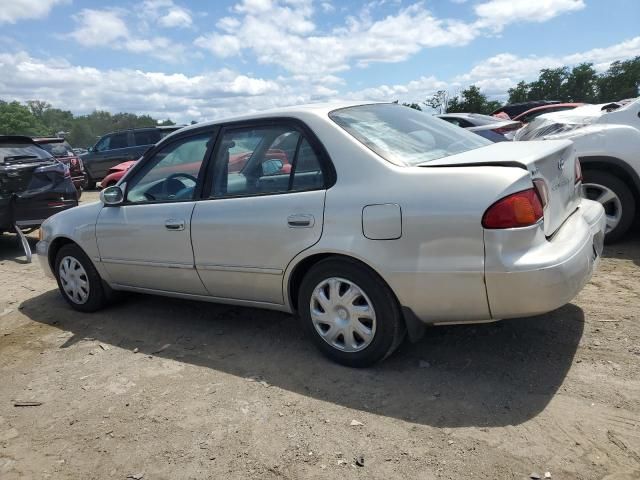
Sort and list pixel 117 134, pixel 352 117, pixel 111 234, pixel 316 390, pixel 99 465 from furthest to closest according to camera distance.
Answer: pixel 117 134, pixel 111 234, pixel 352 117, pixel 316 390, pixel 99 465

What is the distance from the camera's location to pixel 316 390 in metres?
3.05

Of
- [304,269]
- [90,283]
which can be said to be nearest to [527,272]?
[304,269]

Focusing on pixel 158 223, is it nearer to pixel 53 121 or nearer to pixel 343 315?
pixel 343 315

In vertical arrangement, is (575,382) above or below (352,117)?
below

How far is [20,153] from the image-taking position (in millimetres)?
7992

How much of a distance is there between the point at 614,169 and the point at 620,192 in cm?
24

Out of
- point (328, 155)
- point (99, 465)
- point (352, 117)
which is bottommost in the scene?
point (99, 465)

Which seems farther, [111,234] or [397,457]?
[111,234]

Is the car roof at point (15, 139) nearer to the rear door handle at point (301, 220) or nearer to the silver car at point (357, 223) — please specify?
the silver car at point (357, 223)

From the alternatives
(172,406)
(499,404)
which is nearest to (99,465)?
(172,406)

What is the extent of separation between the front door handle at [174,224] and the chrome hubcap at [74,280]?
1365mm

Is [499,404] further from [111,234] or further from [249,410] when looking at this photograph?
[111,234]

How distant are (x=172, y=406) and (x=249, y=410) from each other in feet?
1.63

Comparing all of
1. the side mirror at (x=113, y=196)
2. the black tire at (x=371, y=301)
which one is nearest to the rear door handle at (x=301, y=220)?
the black tire at (x=371, y=301)
